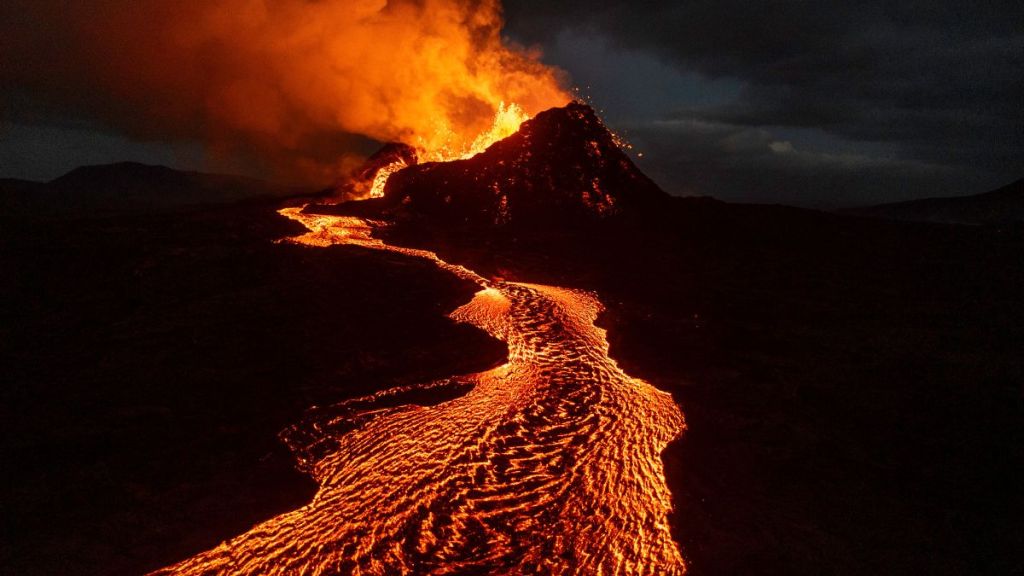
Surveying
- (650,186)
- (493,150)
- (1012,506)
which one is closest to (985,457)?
(1012,506)

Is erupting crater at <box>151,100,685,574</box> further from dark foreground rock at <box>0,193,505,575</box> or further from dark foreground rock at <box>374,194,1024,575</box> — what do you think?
dark foreground rock at <box>374,194,1024,575</box>

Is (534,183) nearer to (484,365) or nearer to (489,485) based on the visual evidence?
(484,365)

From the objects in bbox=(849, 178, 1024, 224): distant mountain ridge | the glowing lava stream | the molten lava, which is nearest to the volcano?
the molten lava

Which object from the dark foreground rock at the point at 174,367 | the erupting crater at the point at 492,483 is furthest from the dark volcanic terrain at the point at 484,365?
the erupting crater at the point at 492,483

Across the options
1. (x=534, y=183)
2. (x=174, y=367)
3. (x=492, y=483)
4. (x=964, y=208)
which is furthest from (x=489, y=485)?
(x=964, y=208)

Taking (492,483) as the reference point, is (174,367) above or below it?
above
